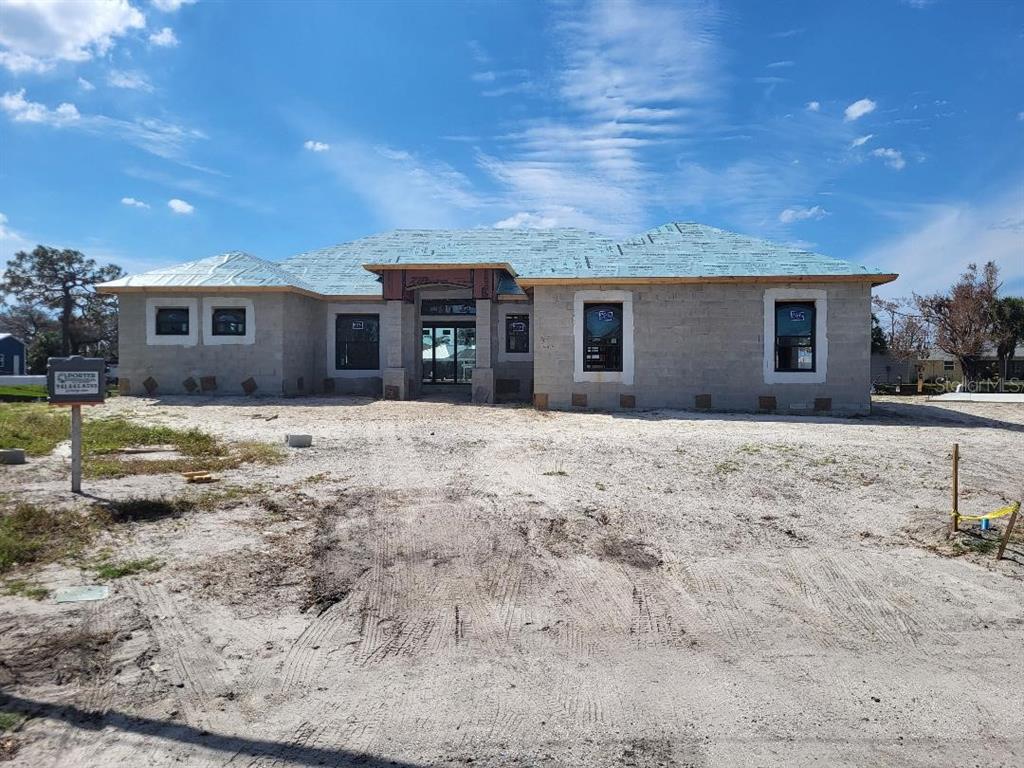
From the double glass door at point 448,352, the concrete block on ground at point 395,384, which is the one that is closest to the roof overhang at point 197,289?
the concrete block on ground at point 395,384

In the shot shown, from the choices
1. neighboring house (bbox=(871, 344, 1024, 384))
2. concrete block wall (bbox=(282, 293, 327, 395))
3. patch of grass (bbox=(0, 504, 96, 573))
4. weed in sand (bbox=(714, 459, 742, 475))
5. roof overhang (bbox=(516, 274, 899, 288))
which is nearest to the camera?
patch of grass (bbox=(0, 504, 96, 573))

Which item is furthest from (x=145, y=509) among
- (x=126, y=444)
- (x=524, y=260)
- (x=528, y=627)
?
(x=524, y=260)

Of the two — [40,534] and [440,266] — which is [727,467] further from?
[440,266]

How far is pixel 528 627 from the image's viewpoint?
4.68 m

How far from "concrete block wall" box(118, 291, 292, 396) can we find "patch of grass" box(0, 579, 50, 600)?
15.0 m

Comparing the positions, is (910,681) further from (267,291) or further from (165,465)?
(267,291)

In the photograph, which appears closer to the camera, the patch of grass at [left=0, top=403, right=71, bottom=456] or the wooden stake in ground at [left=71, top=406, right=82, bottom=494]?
the wooden stake in ground at [left=71, top=406, right=82, bottom=494]

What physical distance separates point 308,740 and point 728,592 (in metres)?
3.46

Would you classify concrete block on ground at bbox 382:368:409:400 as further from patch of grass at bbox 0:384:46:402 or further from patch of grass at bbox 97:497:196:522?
patch of grass at bbox 97:497:196:522

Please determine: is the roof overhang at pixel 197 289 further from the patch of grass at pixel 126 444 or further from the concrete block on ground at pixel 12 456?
the concrete block on ground at pixel 12 456

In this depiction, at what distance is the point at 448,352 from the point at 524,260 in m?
4.12

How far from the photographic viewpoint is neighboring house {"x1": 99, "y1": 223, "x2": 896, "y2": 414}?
1648cm

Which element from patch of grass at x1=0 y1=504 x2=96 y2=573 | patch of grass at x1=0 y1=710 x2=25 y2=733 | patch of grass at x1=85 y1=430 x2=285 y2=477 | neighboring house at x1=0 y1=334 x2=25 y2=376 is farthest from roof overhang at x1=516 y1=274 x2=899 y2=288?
neighboring house at x1=0 y1=334 x2=25 y2=376

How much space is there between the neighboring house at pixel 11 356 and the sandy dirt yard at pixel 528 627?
157 ft
